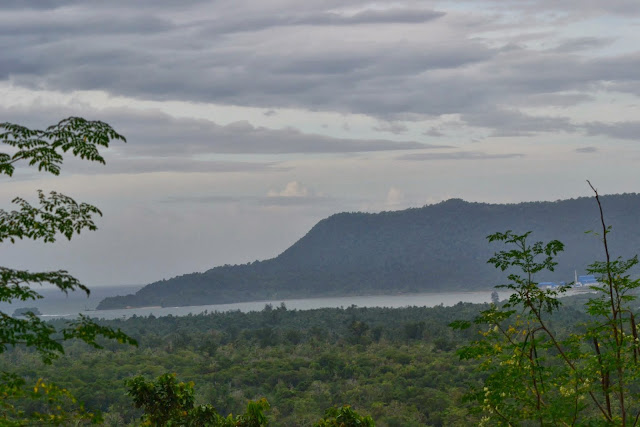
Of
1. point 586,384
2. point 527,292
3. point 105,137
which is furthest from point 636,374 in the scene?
point 105,137

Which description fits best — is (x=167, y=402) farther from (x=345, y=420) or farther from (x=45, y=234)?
(x=45, y=234)

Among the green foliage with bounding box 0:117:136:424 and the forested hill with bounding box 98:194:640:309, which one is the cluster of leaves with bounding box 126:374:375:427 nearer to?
the green foliage with bounding box 0:117:136:424

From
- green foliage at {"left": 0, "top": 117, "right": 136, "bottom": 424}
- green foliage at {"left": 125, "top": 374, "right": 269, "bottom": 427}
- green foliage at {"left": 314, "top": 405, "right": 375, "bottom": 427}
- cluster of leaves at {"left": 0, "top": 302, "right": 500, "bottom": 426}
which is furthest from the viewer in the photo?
cluster of leaves at {"left": 0, "top": 302, "right": 500, "bottom": 426}

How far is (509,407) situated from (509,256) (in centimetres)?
142

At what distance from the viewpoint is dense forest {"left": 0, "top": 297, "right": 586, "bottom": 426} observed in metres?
37.4

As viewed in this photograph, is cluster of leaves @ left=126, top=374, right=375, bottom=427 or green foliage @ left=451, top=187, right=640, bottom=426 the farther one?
cluster of leaves @ left=126, top=374, right=375, bottom=427

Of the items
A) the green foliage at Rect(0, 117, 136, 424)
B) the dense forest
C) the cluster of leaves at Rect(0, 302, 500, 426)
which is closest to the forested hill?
the dense forest

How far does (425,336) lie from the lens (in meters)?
61.2

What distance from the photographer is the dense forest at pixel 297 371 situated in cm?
3738

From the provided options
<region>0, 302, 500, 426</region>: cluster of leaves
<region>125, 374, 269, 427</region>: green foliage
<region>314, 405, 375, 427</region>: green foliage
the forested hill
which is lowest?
<region>0, 302, 500, 426</region>: cluster of leaves

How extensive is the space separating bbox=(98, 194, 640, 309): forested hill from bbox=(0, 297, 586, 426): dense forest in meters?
84.5

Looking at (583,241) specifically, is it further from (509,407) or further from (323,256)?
(509,407)

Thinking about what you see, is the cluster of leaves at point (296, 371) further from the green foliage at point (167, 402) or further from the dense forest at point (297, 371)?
the green foliage at point (167, 402)

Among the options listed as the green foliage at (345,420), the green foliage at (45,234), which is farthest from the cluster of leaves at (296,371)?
the green foliage at (45,234)
